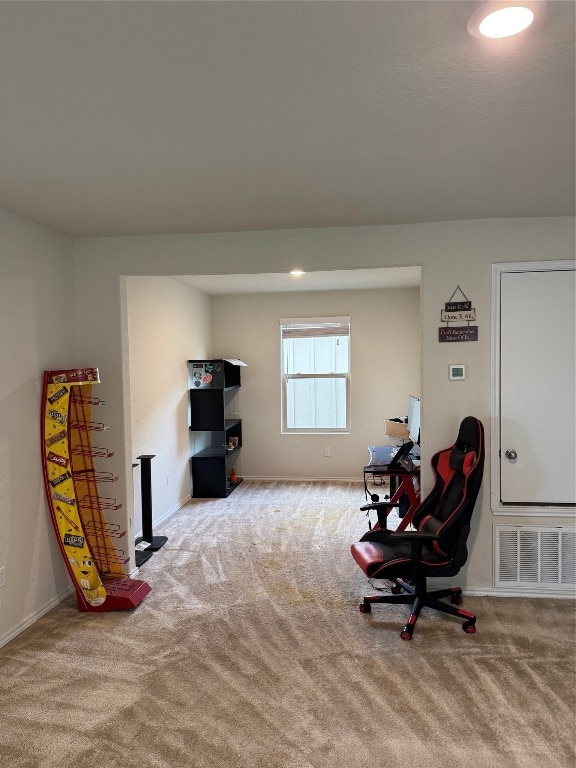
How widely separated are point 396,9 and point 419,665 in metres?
2.73

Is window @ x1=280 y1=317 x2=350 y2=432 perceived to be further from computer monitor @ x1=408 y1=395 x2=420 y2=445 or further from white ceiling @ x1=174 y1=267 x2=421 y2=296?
computer monitor @ x1=408 y1=395 x2=420 y2=445

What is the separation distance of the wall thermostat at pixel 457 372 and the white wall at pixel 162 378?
2526mm

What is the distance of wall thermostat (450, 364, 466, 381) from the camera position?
3.34m


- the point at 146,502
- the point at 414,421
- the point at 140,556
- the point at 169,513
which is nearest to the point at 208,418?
the point at 169,513

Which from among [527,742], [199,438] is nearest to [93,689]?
[527,742]

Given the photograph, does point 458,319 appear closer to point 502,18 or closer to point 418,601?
point 418,601

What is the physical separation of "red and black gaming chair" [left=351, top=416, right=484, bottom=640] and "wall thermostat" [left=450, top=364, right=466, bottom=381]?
301mm

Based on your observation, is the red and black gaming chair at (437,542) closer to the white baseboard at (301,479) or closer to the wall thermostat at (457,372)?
the wall thermostat at (457,372)

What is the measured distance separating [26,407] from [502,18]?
2970 millimetres

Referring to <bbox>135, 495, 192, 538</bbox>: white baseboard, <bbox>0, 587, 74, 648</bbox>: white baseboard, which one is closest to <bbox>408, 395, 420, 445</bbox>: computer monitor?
<bbox>135, 495, 192, 538</bbox>: white baseboard

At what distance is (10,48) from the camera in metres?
1.37

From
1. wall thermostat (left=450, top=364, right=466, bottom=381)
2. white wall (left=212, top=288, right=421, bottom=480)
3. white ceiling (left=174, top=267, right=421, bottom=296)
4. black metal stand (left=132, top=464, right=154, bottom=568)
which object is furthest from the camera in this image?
white wall (left=212, top=288, right=421, bottom=480)

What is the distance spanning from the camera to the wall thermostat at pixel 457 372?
3.34m

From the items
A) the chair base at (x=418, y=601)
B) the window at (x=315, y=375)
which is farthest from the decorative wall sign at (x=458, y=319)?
the window at (x=315, y=375)
